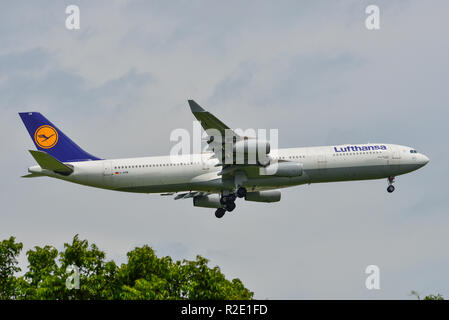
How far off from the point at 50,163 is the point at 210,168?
1451 centimetres

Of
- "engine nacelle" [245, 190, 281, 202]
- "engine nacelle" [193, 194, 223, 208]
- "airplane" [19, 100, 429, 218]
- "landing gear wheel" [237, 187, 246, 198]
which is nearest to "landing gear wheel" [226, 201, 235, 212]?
"airplane" [19, 100, 429, 218]

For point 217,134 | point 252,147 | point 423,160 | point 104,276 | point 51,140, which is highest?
point 51,140

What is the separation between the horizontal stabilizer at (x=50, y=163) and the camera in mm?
67500

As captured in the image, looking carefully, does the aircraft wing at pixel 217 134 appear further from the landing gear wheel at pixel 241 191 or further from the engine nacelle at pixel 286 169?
the engine nacelle at pixel 286 169

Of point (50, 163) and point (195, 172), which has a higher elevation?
point (50, 163)

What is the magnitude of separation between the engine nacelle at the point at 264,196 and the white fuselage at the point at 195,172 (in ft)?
12.7

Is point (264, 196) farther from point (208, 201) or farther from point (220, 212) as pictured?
point (208, 201)

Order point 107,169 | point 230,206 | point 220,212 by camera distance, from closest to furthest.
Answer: point 107,169
point 230,206
point 220,212

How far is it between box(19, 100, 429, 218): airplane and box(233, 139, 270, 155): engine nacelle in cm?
155

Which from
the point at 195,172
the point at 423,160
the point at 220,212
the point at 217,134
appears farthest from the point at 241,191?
the point at 423,160

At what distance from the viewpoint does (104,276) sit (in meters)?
62.9

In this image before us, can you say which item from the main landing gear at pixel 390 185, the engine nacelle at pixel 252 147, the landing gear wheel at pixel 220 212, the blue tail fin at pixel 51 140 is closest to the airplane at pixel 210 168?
the blue tail fin at pixel 51 140

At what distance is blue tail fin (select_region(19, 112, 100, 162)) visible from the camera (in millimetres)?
73125

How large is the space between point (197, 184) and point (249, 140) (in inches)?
313
